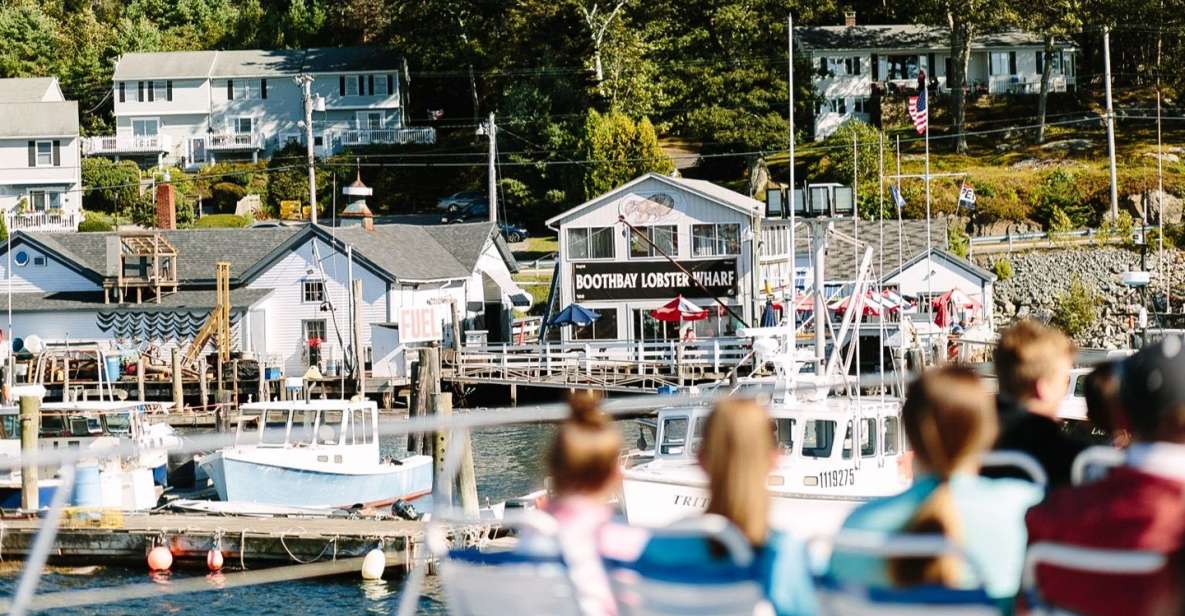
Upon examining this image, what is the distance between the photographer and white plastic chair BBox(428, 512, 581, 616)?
4.36 m

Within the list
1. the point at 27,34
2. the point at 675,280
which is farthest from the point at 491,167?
the point at 27,34

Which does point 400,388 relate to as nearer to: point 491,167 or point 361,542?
point 491,167

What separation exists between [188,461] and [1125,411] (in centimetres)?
3037

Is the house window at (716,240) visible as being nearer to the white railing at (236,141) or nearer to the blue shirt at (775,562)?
the blue shirt at (775,562)

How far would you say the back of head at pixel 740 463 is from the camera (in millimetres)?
3867

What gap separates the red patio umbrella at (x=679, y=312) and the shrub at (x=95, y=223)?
124 ft

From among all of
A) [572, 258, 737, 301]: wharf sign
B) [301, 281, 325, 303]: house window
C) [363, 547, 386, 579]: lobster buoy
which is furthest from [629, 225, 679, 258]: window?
[363, 547, 386, 579]: lobster buoy

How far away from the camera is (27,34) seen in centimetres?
9962

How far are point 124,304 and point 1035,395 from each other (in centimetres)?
5044

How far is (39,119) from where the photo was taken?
3344 inches

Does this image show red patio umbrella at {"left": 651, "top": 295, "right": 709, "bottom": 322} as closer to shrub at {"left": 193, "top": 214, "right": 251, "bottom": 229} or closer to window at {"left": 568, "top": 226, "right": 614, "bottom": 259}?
window at {"left": 568, "top": 226, "right": 614, "bottom": 259}

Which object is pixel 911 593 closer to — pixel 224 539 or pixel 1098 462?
pixel 1098 462

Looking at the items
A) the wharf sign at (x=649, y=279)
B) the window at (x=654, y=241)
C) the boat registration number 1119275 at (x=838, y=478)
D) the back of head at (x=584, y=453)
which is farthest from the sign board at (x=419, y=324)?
the back of head at (x=584, y=453)

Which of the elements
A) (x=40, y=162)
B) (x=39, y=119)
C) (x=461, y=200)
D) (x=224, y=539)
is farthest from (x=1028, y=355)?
(x=39, y=119)
